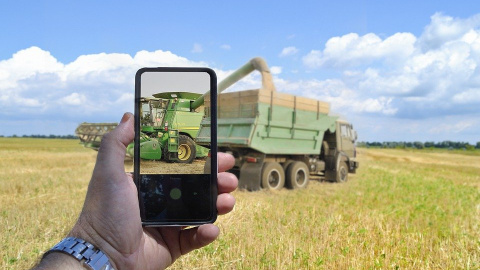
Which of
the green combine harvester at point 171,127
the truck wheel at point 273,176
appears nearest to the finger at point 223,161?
the green combine harvester at point 171,127

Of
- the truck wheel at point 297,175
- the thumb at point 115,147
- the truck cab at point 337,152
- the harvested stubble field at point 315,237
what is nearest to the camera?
the thumb at point 115,147

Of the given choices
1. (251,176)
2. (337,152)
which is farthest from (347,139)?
(251,176)

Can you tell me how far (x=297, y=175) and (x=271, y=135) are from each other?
1.86 metres

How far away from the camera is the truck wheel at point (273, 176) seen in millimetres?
11848

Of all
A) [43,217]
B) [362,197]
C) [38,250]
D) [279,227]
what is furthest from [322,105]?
[38,250]

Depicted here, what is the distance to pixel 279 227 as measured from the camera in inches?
233

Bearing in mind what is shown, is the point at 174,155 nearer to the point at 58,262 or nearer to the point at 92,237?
the point at 92,237

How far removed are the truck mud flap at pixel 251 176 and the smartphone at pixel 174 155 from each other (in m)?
9.22

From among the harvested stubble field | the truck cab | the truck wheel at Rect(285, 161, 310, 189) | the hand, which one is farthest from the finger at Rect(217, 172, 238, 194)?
the truck cab

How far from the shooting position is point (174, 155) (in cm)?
236

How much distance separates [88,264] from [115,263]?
0.85ft

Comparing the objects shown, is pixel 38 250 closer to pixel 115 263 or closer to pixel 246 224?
pixel 246 224

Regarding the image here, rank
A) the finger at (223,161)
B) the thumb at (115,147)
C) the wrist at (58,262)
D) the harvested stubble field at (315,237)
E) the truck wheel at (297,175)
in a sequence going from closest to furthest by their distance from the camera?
the wrist at (58,262), the thumb at (115,147), the finger at (223,161), the harvested stubble field at (315,237), the truck wheel at (297,175)

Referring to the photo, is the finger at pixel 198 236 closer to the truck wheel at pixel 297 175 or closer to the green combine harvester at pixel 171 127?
the green combine harvester at pixel 171 127
